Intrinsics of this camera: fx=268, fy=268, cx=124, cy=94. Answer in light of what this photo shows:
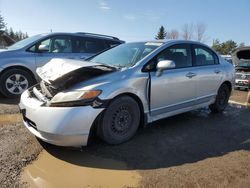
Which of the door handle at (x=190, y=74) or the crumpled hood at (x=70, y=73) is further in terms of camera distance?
the door handle at (x=190, y=74)

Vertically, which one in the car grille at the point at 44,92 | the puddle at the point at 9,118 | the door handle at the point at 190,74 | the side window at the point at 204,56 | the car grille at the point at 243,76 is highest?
the side window at the point at 204,56

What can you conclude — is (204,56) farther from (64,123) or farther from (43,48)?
(43,48)

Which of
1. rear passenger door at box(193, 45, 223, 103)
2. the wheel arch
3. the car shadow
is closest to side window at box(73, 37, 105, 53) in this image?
rear passenger door at box(193, 45, 223, 103)

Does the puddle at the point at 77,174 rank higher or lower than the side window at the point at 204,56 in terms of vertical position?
lower

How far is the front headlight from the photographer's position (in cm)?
→ 330

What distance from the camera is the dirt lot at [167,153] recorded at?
3057 millimetres

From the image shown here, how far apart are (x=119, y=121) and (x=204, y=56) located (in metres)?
2.68

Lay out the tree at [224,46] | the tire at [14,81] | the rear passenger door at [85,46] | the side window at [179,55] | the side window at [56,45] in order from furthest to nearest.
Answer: the tree at [224,46], the rear passenger door at [85,46], the side window at [56,45], the tire at [14,81], the side window at [179,55]

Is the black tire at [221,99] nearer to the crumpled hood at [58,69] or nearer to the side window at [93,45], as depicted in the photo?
the crumpled hood at [58,69]

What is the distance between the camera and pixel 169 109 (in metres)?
4.61

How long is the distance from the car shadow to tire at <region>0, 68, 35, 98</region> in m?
3.50

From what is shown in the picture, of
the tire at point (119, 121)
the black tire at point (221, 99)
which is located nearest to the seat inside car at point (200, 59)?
the black tire at point (221, 99)

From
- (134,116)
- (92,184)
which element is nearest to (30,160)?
(92,184)

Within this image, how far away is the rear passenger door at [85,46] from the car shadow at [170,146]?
12.0 ft
